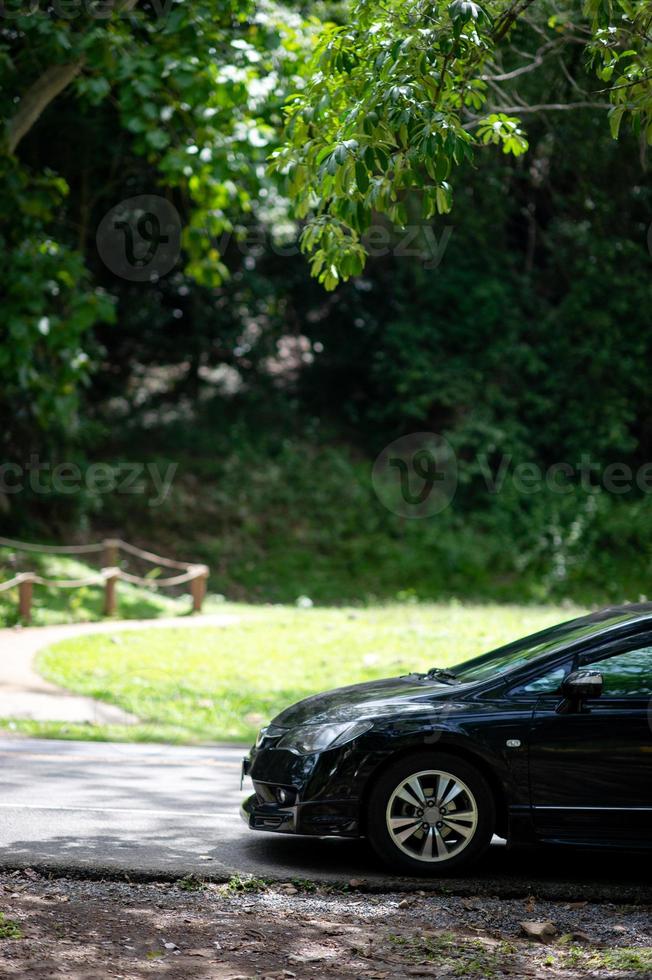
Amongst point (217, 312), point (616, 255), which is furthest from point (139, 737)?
point (616, 255)

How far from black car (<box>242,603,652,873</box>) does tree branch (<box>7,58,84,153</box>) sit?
36.7 feet

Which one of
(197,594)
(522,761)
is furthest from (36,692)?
(522,761)

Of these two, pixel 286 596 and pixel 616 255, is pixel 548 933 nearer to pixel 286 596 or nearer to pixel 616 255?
pixel 286 596

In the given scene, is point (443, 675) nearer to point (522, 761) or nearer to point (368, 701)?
point (368, 701)

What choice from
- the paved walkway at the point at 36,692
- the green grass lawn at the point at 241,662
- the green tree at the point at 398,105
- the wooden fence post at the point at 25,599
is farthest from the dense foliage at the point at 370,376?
the green tree at the point at 398,105

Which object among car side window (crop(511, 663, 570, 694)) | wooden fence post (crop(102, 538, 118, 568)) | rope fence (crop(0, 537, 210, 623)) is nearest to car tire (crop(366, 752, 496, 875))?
car side window (crop(511, 663, 570, 694))

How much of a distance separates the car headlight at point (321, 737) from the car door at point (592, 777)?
96 cm

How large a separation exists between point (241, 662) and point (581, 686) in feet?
29.8

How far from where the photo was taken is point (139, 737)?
1138cm

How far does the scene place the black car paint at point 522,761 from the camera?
6.33 metres

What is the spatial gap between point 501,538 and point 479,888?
67.6 feet

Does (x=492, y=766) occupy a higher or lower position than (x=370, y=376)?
lower

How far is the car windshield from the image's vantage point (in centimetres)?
675

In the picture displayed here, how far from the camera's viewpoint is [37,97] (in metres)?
15.4
